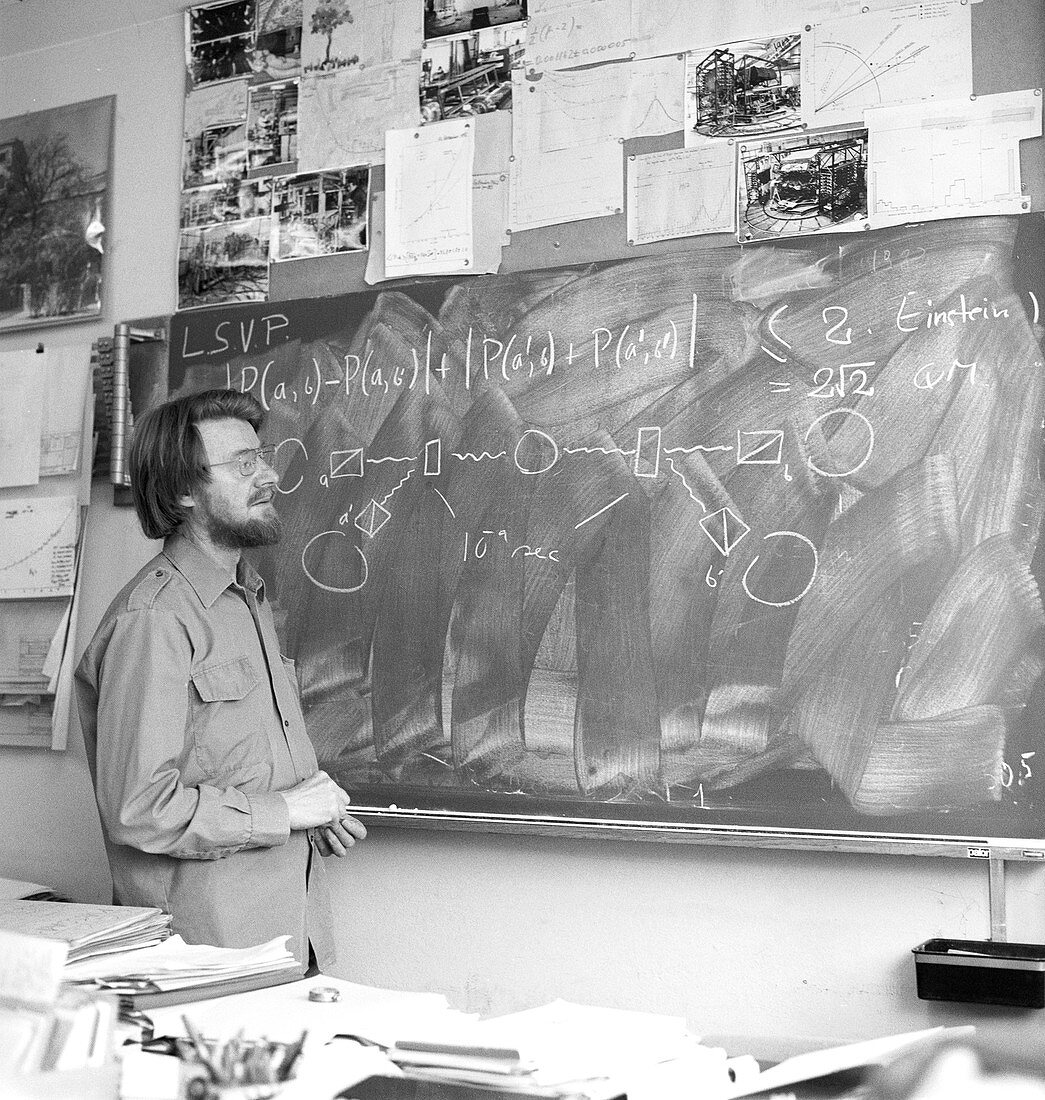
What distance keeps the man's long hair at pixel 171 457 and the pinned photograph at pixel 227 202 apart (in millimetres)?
769

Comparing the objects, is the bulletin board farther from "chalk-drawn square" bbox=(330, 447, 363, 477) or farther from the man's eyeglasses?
the man's eyeglasses

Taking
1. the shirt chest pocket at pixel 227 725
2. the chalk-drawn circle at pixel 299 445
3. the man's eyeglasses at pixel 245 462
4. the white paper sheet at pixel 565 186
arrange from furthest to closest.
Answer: the chalk-drawn circle at pixel 299 445
the white paper sheet at pixel 565 186
the man's eyeglasses at pixel 245 462
the shirt chest pocket at pixel 227 725

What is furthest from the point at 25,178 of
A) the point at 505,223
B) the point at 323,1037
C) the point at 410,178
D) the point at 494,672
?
the point at 323,1037

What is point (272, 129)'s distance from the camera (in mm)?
3182

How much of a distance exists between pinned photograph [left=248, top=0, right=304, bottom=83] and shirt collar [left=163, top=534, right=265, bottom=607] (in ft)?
4.43

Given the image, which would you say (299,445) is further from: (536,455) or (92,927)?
(92,927)

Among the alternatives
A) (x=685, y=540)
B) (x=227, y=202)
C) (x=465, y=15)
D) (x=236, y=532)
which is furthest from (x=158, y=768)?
(x=465, y=15)

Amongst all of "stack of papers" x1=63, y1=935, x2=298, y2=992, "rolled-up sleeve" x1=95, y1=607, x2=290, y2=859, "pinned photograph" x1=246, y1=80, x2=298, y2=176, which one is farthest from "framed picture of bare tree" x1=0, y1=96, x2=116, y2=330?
"stack of papers" x1=63, y1=935, x2=298, y2=992

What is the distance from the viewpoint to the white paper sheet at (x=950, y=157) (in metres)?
2.44

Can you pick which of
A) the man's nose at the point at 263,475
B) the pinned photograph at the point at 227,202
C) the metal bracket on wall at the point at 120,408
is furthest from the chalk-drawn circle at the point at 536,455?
the metal bracket on wall at the point at 120,408

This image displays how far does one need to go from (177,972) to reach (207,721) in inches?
30.2

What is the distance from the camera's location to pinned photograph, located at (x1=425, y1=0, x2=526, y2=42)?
2.91 metres

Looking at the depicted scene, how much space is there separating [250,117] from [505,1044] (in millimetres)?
2560

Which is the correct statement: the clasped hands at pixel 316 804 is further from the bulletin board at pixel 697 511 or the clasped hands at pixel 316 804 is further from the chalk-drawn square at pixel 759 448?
the chalk-drawn square at pixel 759 448
